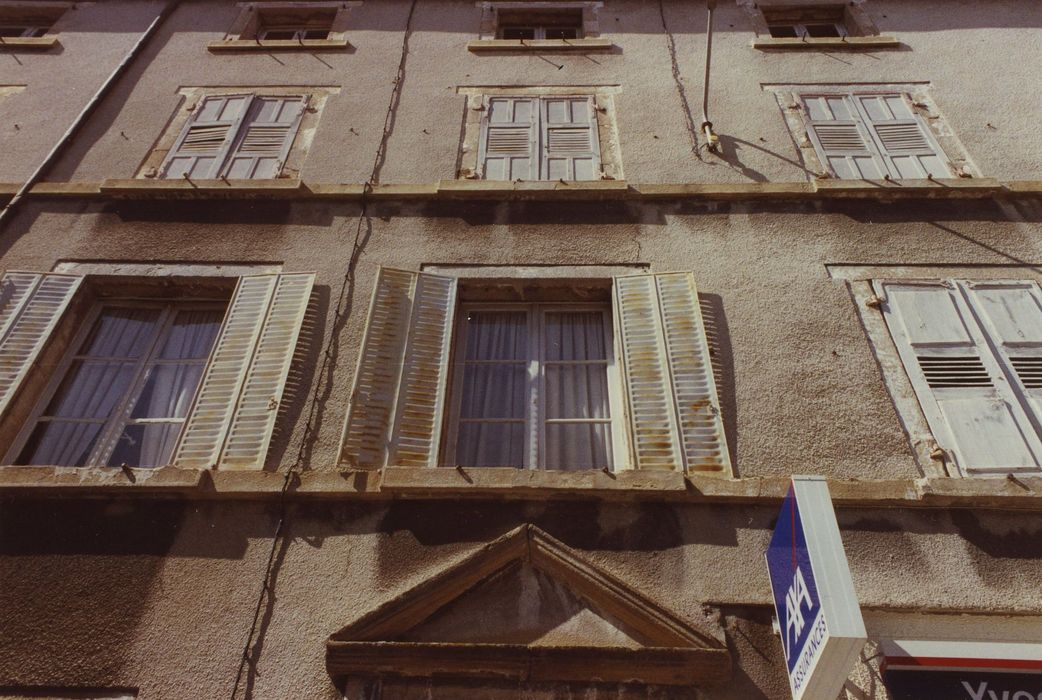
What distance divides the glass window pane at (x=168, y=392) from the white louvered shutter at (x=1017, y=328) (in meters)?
5.70

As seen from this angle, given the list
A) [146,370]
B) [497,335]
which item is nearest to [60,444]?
[146,370]

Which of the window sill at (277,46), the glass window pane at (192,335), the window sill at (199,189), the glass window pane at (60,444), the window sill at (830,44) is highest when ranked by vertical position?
the window sill at (277,46)

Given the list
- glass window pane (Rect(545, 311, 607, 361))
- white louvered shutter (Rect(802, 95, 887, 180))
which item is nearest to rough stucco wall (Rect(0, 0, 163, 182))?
glass window pane (Rect(545, 311, 607, 361))

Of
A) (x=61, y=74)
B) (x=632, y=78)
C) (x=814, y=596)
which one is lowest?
(x=814, y=596)

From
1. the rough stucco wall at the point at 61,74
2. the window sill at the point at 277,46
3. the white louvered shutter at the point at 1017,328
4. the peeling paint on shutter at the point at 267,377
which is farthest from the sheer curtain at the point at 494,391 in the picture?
the rough stucco wall at the point at 61,74

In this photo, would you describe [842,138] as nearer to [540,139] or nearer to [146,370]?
[540,139]

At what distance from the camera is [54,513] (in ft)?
13.3

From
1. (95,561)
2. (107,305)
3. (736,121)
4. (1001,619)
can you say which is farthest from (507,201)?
(1001,619)

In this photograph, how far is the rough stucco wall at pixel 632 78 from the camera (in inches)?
244

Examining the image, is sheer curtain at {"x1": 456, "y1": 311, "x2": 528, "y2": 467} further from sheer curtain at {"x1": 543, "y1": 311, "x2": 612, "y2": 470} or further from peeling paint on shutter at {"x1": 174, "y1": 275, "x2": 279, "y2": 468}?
peeling paint on shutter at {"x1": 174, "y1": 275, "x2": 279, "y2": 468}

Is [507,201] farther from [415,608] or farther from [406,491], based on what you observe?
[415,608]

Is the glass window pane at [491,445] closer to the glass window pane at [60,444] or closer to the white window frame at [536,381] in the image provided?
the white window frame at [536,381]

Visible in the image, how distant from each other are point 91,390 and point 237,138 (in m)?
Answer: 2.93

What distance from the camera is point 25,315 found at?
4.91 meters
